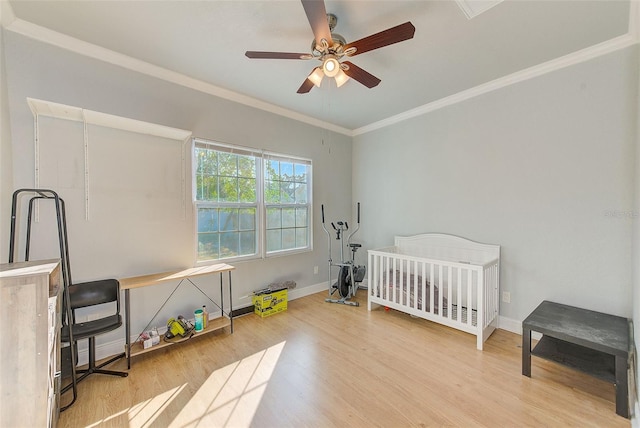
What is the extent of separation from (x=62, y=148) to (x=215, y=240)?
1.54 meters

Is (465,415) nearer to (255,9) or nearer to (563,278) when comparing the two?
(563,278)

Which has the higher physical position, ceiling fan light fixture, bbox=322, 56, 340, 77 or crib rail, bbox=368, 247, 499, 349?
ceiling fan light fixture, bbox=322, 56, 340, 77

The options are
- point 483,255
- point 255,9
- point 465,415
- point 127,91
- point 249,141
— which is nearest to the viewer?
point 465,415

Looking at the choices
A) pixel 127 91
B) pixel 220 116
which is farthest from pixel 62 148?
pixel 220 116

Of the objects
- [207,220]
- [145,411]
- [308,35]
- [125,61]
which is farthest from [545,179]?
[125,61]

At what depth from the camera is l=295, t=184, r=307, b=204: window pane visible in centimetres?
384

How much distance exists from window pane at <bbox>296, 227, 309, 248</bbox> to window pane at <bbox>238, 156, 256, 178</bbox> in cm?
110

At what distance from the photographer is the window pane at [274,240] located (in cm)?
349

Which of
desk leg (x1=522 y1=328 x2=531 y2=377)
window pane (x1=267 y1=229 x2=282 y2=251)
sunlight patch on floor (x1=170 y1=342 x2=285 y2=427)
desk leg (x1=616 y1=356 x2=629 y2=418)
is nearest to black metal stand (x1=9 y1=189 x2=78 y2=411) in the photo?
sunlight patch on floor (x1=170 y1=342 x2=285 y2=427)

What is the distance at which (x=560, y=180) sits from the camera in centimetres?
242

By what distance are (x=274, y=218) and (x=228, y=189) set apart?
2.51 ft

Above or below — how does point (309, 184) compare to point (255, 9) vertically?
below

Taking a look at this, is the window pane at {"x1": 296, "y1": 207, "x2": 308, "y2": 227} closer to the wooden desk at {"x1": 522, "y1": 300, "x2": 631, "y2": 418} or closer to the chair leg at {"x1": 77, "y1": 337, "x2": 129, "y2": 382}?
the chair leg at {"x1": 77, "y1": 337, "x2": 129, "y2": 382}

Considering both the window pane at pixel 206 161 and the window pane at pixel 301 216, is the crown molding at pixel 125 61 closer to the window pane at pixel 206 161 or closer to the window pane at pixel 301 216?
the window pane at pixel 206 161
